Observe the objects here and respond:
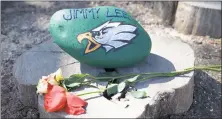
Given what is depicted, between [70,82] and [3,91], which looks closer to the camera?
[70,82]

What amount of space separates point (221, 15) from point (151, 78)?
4.19 feet

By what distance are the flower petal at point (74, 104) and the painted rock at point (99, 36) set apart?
286 millimetres

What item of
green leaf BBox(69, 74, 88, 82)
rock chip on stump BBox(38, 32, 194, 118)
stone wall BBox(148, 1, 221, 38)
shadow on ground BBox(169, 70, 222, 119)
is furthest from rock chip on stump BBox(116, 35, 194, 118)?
stone wall BBox(148, 1, 221, 38)

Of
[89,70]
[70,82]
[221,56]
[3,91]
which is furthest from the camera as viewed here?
[221,56]

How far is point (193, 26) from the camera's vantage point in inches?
122

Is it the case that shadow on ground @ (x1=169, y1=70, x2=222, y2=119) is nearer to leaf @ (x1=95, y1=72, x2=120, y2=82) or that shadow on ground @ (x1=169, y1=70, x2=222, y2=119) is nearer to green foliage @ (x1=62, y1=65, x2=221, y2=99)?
green foliage @ (x1=62, y1=65, x2=221, y2=99)

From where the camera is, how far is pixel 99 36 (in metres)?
2.00

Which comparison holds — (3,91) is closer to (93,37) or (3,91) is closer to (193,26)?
(93,37)

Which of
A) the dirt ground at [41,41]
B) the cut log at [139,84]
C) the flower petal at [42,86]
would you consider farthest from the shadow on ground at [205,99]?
the flower petal at [42,86]

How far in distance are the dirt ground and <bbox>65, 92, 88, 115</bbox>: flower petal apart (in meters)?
0.53

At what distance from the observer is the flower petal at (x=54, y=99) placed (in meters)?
1.78

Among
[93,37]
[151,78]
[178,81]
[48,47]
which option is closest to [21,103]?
[48,47]

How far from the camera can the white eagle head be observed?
198 centimetres

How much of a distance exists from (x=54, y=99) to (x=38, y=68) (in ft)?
1.33
